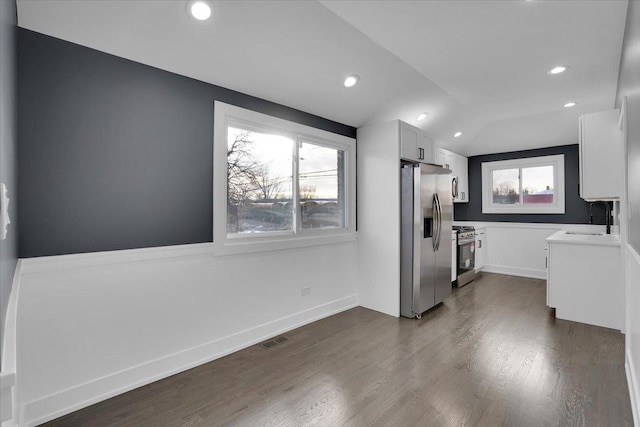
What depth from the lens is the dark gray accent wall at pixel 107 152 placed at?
189 centimetres

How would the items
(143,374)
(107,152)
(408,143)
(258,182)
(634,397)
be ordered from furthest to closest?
(408,143)
(258,182)
(143,374)
(107,152)
(634,397)

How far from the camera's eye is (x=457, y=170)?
242 inches

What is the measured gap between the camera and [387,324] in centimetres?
Result: 352

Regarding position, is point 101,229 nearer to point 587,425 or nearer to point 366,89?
point 366,89

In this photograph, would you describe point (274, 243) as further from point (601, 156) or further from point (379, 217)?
point (601, 156)

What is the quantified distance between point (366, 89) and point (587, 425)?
3212 mm

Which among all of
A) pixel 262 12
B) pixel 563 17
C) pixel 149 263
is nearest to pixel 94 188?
pixel 149 263

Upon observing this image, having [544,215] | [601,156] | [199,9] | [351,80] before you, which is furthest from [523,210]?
[199,9]

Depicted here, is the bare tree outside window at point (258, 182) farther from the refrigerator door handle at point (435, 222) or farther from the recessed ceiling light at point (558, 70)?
the recessed ceiling light at point (558, 70)

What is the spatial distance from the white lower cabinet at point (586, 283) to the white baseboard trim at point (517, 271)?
224 centimetres

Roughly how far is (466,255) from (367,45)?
392 centimetres

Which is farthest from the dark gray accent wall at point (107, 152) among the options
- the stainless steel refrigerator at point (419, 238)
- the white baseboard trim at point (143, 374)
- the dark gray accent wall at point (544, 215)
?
the dark gray accent wall at point (544, 215)

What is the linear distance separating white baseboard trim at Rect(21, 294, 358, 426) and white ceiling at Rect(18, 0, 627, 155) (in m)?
2.24

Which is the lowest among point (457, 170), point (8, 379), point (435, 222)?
point (8, 379)
